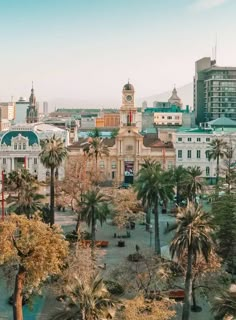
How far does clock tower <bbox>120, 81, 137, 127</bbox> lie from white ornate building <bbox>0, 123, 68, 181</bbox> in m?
16.1

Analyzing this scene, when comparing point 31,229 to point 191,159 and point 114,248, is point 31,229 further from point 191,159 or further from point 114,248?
point 191,159

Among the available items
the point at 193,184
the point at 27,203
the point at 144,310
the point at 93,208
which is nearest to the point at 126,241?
the point at 193,184

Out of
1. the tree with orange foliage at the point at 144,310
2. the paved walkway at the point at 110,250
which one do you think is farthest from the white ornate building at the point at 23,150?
the tree with orange foliage at the point at 144,310

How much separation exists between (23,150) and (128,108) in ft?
82.4

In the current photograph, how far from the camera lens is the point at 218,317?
28109 mm

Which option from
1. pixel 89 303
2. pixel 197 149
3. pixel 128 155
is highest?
pixel 197 149

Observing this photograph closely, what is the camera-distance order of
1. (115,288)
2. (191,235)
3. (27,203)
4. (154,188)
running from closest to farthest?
(191,235)
(115,288)
(27,203)
(154,188)

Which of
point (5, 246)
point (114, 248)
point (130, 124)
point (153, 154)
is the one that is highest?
point (130, 124)

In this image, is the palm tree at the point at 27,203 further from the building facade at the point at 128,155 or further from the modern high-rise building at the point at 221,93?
the modern high-rise building at the point at 221,93

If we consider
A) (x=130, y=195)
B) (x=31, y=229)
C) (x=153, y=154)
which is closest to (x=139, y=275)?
(x=31, y=229)

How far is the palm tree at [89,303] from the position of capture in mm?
25594

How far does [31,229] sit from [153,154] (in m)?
73.7

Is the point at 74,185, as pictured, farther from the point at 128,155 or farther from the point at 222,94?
the point at 222,94

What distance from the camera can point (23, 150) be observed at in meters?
105
